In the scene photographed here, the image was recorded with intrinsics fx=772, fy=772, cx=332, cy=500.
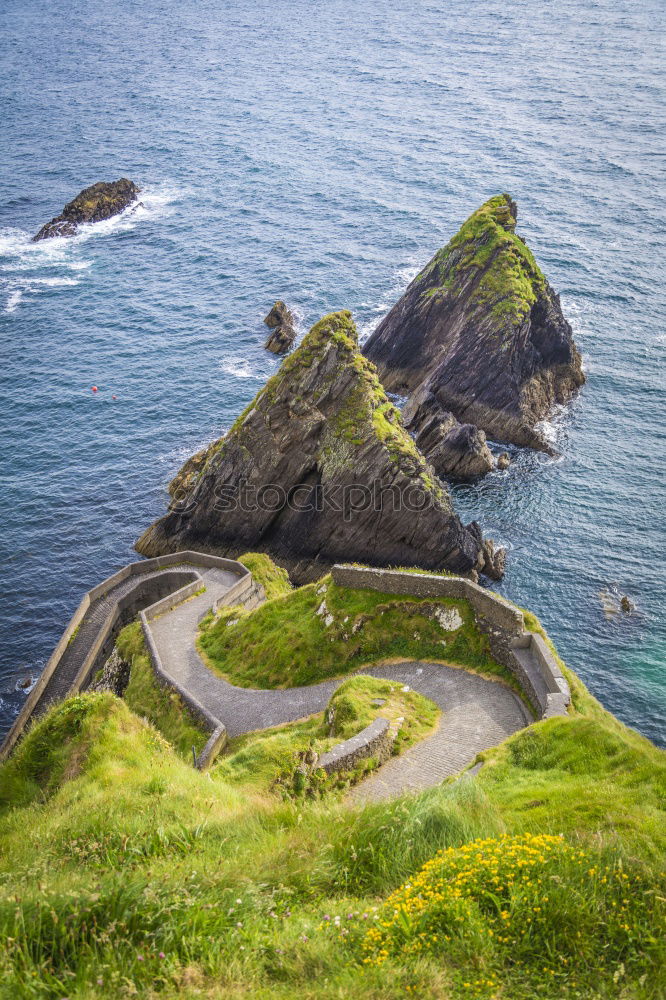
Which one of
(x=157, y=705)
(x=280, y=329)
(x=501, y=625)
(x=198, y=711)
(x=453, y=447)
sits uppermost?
(x=280, y=329)

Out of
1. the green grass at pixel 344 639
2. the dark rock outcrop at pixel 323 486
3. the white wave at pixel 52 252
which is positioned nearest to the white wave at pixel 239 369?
the dark rock outcrop at pixel 323 486

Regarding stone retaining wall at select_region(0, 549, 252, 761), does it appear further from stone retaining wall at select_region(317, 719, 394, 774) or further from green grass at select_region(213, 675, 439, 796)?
stone retaining wall at select_region(317, 719, 394, 774)

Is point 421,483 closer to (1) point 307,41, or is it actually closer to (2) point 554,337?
(2) point 554,337

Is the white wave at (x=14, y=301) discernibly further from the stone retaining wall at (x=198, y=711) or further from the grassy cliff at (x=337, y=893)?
the grassy cliff at (x=337, y=893)

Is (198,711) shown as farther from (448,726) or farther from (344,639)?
(448,726)

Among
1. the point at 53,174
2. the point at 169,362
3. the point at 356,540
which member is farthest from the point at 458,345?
the point at 53,174

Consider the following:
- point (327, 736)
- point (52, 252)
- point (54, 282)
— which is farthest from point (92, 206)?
point (327, 736)
